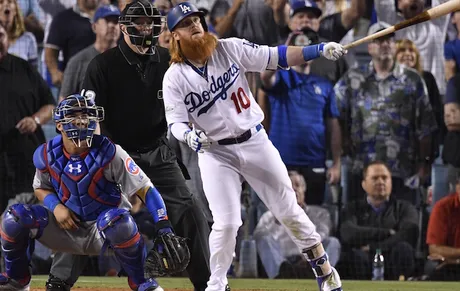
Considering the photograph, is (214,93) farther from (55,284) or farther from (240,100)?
(55,284)

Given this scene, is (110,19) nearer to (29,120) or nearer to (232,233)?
(29,120)

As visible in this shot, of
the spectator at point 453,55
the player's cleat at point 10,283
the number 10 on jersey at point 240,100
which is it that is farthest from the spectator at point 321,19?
the player's cleat at point 10,283

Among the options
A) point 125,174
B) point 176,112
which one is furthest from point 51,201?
point 176,112

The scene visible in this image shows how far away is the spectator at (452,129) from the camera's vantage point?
795 centimetres

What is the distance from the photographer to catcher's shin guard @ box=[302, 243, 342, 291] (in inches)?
196

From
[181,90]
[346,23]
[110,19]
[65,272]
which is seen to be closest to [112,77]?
[181,90]

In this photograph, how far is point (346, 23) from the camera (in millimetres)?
8078

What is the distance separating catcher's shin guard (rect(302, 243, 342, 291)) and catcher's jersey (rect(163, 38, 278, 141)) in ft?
→ 2.58

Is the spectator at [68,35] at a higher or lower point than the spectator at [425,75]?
→ higher

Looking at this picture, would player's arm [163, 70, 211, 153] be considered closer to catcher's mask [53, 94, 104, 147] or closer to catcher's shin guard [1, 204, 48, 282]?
catcher's mask [53, 94, 104, 147]

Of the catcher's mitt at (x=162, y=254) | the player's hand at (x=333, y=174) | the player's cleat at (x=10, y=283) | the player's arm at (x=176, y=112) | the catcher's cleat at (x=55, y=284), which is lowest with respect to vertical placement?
the player's hand at (x=333, y=174)

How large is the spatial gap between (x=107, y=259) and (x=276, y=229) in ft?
5.07

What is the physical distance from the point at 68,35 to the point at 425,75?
3.30 m

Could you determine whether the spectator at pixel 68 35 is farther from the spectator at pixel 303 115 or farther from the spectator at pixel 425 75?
the spectator at pixel 425 75
